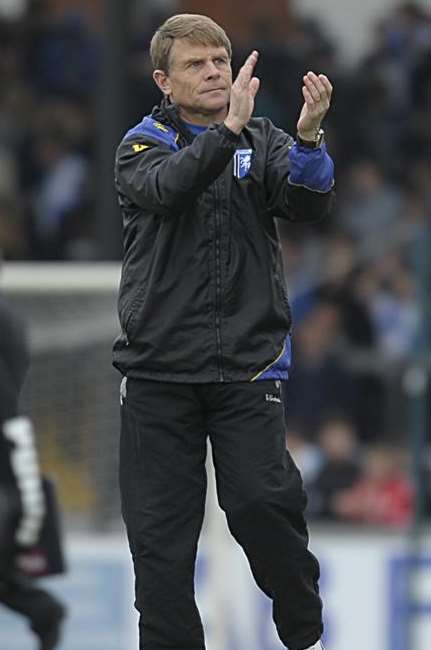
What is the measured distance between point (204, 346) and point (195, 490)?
377 mm

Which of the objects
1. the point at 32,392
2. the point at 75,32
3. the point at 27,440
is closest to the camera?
the point at 27,440

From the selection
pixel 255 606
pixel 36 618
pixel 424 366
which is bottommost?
pixel 255 606

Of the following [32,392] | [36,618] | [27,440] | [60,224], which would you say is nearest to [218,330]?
[27,440]

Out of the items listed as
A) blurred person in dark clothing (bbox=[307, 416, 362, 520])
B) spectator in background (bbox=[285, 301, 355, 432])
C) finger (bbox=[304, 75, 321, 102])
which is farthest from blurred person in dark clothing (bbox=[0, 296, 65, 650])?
spectator in background (bbox=[285, 301, 355, 432])

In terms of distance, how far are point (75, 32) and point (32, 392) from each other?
13.6 feet

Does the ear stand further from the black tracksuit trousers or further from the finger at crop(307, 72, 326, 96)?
the black tracksuit trousers

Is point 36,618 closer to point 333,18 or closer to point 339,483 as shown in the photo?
point 339,483

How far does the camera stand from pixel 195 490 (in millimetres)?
4906

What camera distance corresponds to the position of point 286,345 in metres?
4.97

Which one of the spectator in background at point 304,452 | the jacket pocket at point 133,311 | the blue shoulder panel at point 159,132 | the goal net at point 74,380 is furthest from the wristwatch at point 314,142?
the spectator in background at point 304,452

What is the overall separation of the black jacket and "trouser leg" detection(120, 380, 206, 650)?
9cm

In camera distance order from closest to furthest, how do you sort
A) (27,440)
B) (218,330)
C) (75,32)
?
(218,330) → (27,440) → (75,32)

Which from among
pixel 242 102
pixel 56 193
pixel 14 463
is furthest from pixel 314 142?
pixel 56 193

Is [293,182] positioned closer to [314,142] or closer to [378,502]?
[314,142]
